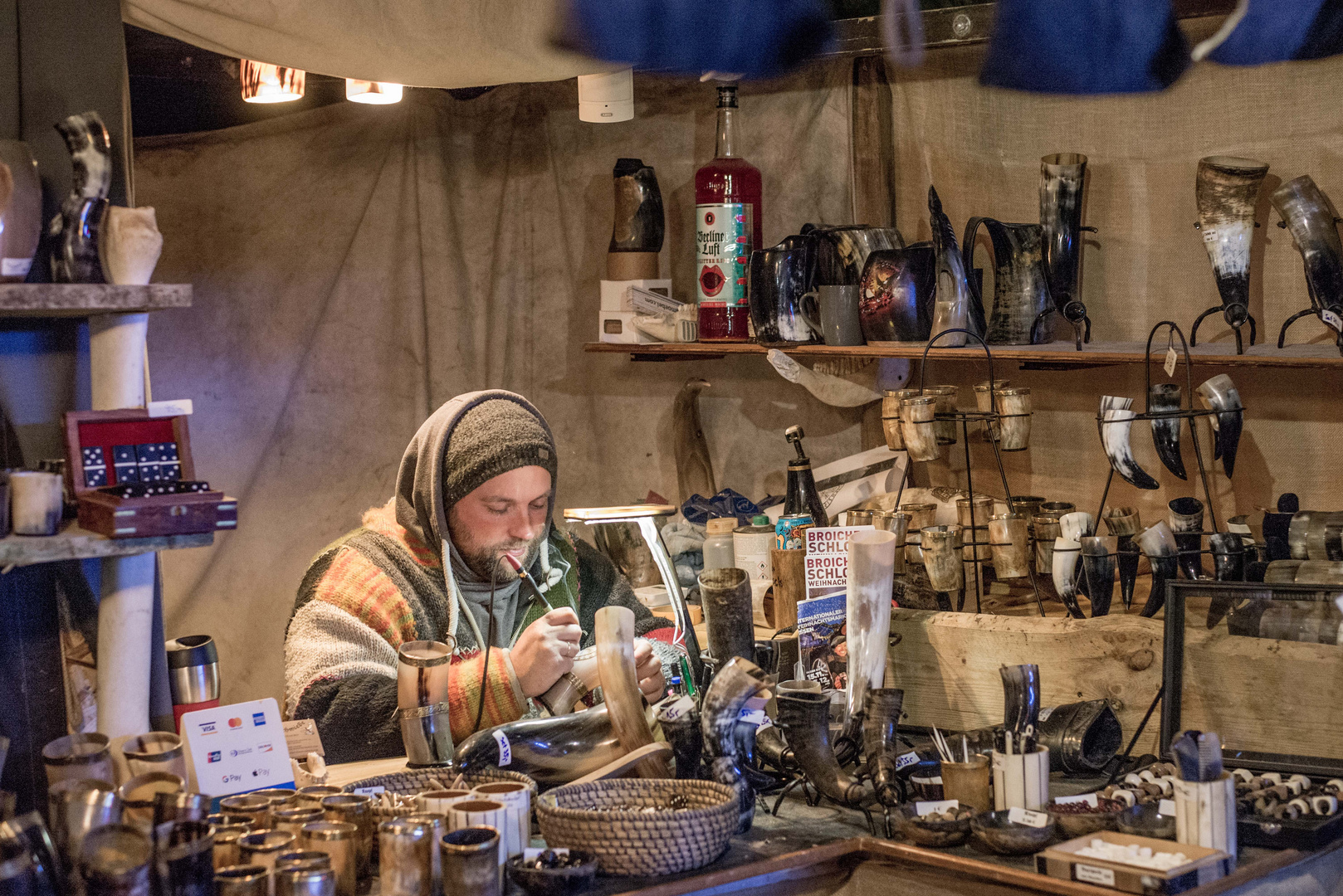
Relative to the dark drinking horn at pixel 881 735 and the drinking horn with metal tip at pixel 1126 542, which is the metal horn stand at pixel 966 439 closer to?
the drinking horn with metal tip at pixel 1126 542

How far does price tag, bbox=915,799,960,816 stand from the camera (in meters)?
1.78

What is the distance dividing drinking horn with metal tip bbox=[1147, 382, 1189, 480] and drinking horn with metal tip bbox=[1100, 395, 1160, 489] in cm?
5

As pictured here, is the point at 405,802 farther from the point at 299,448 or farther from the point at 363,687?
the point at 299,448

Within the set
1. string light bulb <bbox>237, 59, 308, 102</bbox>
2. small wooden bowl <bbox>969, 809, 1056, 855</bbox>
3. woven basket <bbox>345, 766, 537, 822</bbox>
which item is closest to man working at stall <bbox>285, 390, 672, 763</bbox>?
woven basket <bbox>345, 766, 537, 822</bbox>

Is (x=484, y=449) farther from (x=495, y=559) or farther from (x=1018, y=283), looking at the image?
(x=1018, y=283)

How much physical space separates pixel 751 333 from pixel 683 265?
1.85ft

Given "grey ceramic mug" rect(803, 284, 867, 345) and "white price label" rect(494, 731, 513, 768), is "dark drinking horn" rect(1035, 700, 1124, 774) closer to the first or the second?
"white price label" rect(494, 731, 513, 768)

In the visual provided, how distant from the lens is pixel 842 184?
10.4 feet

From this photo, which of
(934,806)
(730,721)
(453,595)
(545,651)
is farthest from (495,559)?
(934,806)

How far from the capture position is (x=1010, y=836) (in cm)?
167

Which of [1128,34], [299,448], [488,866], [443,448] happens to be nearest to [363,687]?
[443,448]

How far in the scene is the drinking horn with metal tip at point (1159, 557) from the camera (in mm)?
2215

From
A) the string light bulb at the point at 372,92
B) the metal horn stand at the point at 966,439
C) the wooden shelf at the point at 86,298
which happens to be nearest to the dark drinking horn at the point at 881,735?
the metal horn stand at the point at 966,439

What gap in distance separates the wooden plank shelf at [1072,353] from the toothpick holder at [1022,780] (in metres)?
0.89
